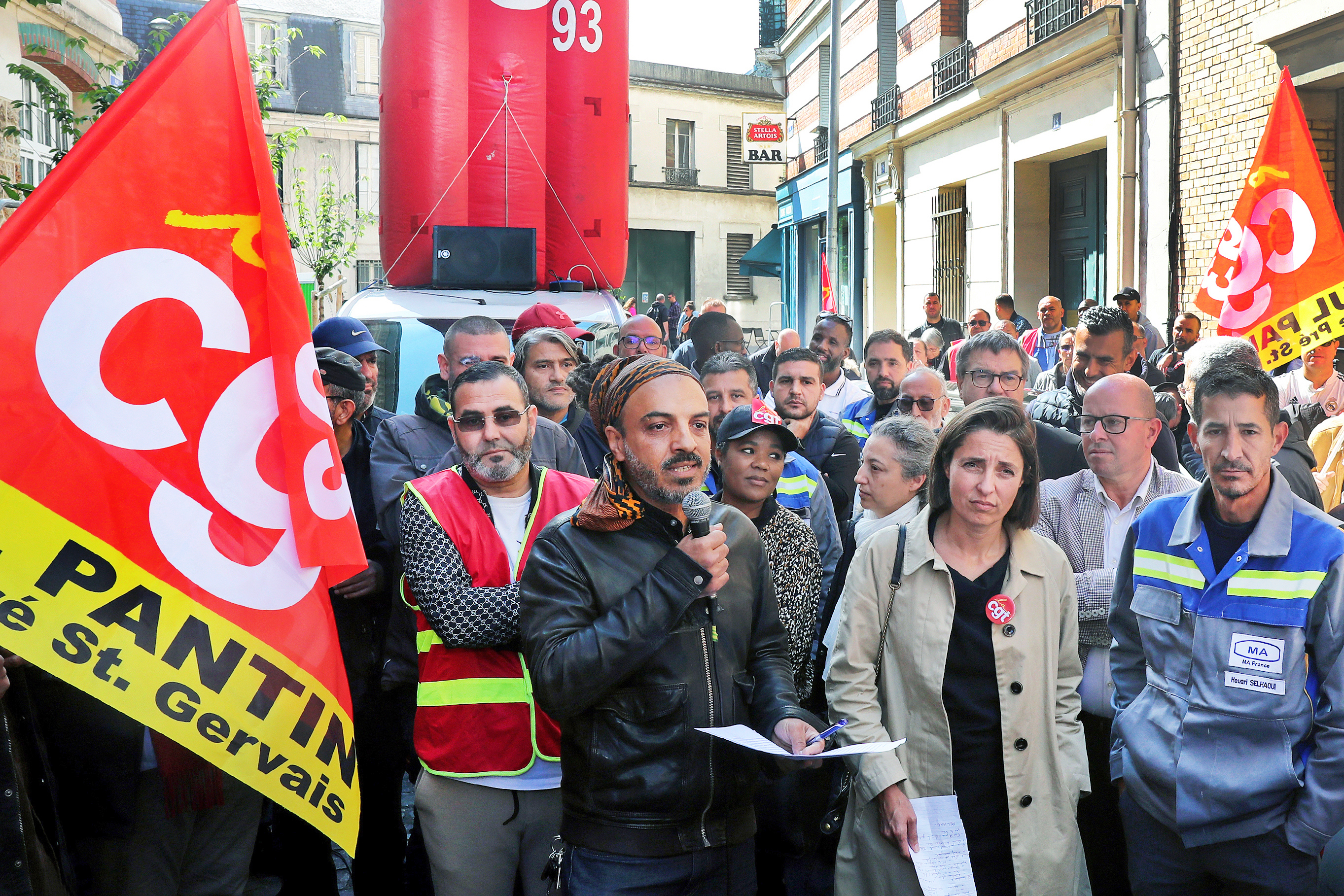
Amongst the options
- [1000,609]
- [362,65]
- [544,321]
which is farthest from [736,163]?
[1000,609]

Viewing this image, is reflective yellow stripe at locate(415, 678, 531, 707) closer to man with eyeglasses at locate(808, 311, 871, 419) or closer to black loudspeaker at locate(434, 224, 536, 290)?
man with eyeglasses at locate(808, 311, 871, 419)

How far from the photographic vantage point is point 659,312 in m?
24.7

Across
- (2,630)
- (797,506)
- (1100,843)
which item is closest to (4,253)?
(2,630)

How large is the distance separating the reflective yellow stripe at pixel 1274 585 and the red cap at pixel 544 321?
3823mm

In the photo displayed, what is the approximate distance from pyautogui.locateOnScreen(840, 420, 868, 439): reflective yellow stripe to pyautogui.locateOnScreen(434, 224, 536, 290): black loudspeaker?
9.16 ft

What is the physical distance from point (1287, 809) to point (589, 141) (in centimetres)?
695

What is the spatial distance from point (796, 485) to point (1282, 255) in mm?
3112

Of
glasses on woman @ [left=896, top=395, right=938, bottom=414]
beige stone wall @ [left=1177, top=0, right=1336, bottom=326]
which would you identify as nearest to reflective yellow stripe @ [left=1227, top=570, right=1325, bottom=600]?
glasses on woman @ [left=896, top=395, right=938, bottom=414]

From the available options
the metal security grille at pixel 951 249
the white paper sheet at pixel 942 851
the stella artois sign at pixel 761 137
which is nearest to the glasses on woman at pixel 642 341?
the white paper sheet at pixel 942 851

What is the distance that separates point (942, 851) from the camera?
2885 mm

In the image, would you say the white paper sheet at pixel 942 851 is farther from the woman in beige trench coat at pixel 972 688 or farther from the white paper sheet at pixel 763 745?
the white paper sheet at pixel 763 745

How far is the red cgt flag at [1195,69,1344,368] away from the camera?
219 inches

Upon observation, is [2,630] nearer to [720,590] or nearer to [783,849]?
[720,590]

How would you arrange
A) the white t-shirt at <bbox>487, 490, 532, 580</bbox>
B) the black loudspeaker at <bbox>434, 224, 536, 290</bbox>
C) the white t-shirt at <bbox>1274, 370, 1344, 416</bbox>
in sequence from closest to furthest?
the white t-shirt at <bbox>487, 490, 532, 580</bbox>
the white t-shirt at <bbox>1274, 370, 1344, 416</bbox>
the black loudspeaker at <bbox>434, 224, 536, 290</bbox>
